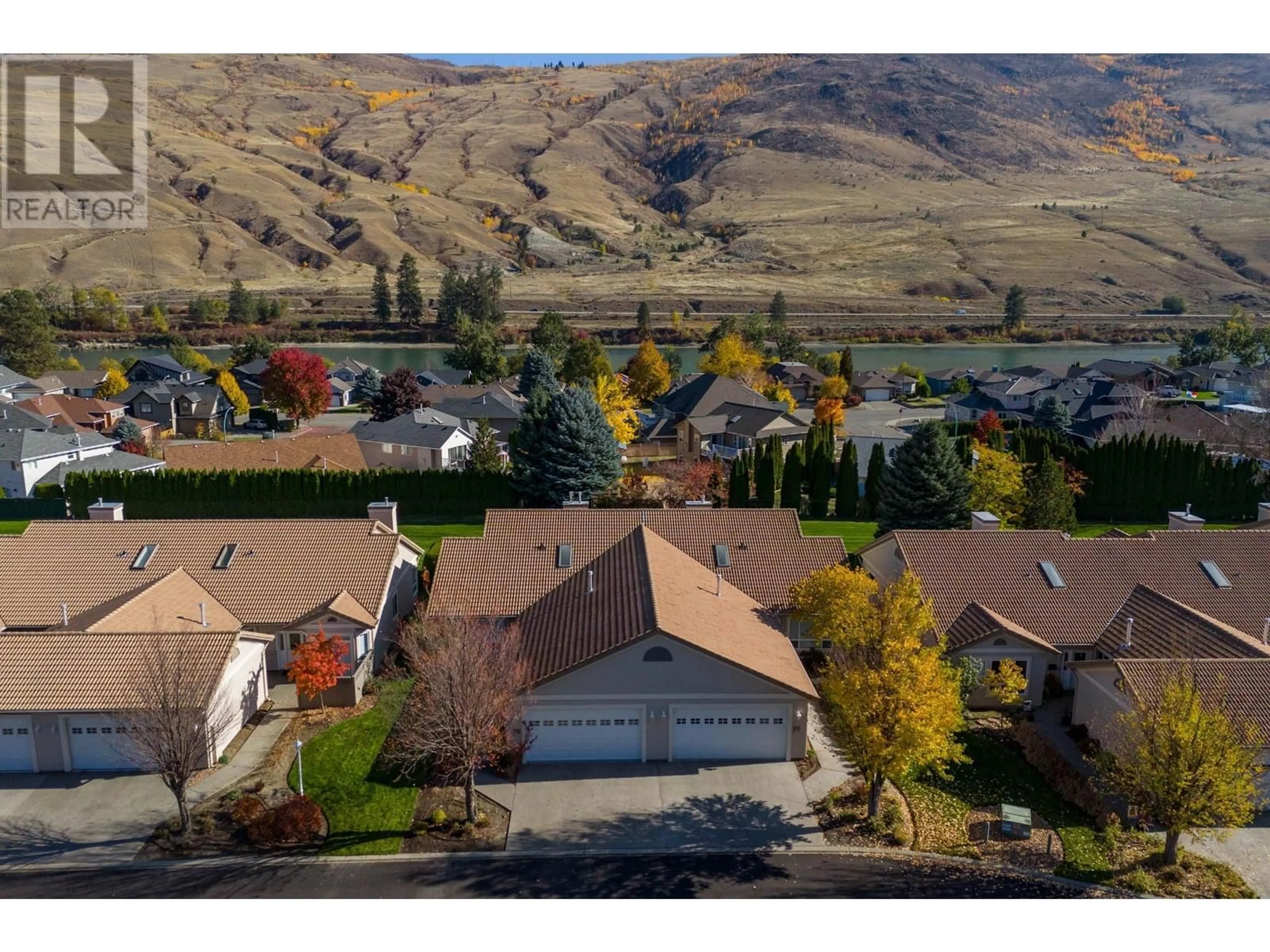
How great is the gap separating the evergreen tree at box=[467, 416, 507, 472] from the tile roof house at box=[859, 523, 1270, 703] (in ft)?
89.3

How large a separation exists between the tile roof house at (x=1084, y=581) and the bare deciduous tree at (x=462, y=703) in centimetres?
1398

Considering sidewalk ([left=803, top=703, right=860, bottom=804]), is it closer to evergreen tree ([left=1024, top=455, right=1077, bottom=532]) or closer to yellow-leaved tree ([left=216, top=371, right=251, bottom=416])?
evergreen tree ([left=1024, top=455, right=1077, bottom=532])

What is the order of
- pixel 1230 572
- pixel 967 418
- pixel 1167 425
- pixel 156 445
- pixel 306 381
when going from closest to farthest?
pixel 1230 572, pixel 1167 425, pixel 156 445, pixel 306 381, pixel 967 418

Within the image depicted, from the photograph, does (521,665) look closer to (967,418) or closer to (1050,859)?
(1050,859)

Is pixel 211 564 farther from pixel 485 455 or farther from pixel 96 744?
pixel 485 455

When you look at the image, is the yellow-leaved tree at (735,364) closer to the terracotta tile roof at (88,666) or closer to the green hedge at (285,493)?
the green hedge at (285,493)

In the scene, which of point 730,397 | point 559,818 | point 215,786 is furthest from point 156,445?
point 559,818

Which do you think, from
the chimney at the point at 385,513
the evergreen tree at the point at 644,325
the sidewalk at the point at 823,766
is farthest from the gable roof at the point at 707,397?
the evergreen tree at the point at 644,325

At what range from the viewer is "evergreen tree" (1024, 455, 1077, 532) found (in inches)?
1639

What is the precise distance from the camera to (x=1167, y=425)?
67000 millimetres

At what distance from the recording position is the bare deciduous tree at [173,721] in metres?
20.9

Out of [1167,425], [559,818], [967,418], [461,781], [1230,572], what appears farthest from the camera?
[967,418]

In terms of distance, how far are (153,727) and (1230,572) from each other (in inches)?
1284

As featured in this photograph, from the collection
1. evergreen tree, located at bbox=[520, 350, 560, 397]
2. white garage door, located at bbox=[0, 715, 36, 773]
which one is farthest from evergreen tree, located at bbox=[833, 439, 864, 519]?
white garage door, located at bbox=[0, 715, 36, 773]
